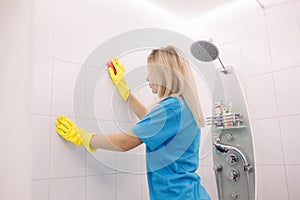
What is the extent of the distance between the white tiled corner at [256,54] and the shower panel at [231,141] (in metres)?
0.11

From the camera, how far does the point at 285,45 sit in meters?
1.80

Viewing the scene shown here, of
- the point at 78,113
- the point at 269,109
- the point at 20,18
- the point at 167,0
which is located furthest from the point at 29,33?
the point at 269,109

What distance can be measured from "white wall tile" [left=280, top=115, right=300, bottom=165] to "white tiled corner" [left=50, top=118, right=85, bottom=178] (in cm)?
120

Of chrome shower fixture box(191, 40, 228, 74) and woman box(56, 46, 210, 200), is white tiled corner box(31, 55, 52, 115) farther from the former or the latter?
chrome shower fixture box(191, 40, 228, 74)

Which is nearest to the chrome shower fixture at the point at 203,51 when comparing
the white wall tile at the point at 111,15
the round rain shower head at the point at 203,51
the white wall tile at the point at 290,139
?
the round rain shower head at the point at 203,51

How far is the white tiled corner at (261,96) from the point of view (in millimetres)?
1830

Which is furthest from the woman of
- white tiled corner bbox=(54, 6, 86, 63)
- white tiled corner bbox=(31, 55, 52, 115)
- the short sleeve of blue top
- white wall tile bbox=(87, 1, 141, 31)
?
white wall tile bbox=(87, 1, 141, 31)

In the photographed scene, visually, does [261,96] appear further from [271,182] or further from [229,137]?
[271,182]

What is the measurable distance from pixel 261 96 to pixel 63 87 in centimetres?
124

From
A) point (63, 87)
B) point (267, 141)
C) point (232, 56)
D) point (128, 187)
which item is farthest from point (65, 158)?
point (232, 56)

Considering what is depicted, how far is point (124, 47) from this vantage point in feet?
4.42

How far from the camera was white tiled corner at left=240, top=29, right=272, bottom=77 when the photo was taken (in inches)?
73.8

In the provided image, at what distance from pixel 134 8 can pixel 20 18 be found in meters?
0.75

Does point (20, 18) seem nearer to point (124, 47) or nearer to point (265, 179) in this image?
point (124, 47)
